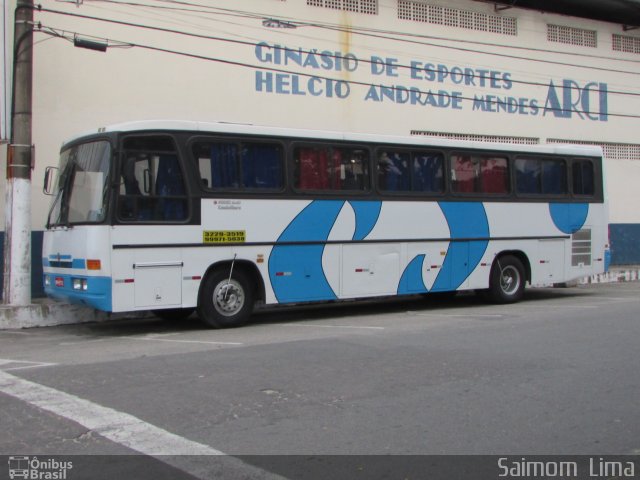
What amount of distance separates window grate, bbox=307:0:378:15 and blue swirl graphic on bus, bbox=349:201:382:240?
7.72m

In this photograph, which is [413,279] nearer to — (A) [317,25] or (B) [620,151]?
(A) [317,25]

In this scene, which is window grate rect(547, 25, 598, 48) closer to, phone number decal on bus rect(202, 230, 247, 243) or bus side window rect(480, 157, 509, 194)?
bus side window rect(480, 157, 509, 194)

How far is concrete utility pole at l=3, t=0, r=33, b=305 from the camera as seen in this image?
12.6 m

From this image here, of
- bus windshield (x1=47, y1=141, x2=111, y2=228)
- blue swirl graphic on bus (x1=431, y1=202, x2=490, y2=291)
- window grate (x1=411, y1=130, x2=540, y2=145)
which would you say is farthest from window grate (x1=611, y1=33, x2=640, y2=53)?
bus windshield (x1=47, y1=141, x2=111, y2=228)

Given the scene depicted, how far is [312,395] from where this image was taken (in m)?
6.76

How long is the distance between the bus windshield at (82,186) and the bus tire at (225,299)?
6.72 ft

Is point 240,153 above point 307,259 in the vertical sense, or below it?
above

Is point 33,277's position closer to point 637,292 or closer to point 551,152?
point 551,152

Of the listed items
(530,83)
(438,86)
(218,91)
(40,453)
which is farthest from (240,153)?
(530,83)

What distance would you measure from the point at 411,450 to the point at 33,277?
11.7 m

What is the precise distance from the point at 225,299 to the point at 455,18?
13225 mm

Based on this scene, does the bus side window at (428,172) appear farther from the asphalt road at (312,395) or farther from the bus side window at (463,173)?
the asphalt road at (312,395)

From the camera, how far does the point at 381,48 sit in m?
19.3

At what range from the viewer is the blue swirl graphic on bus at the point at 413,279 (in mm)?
13367
